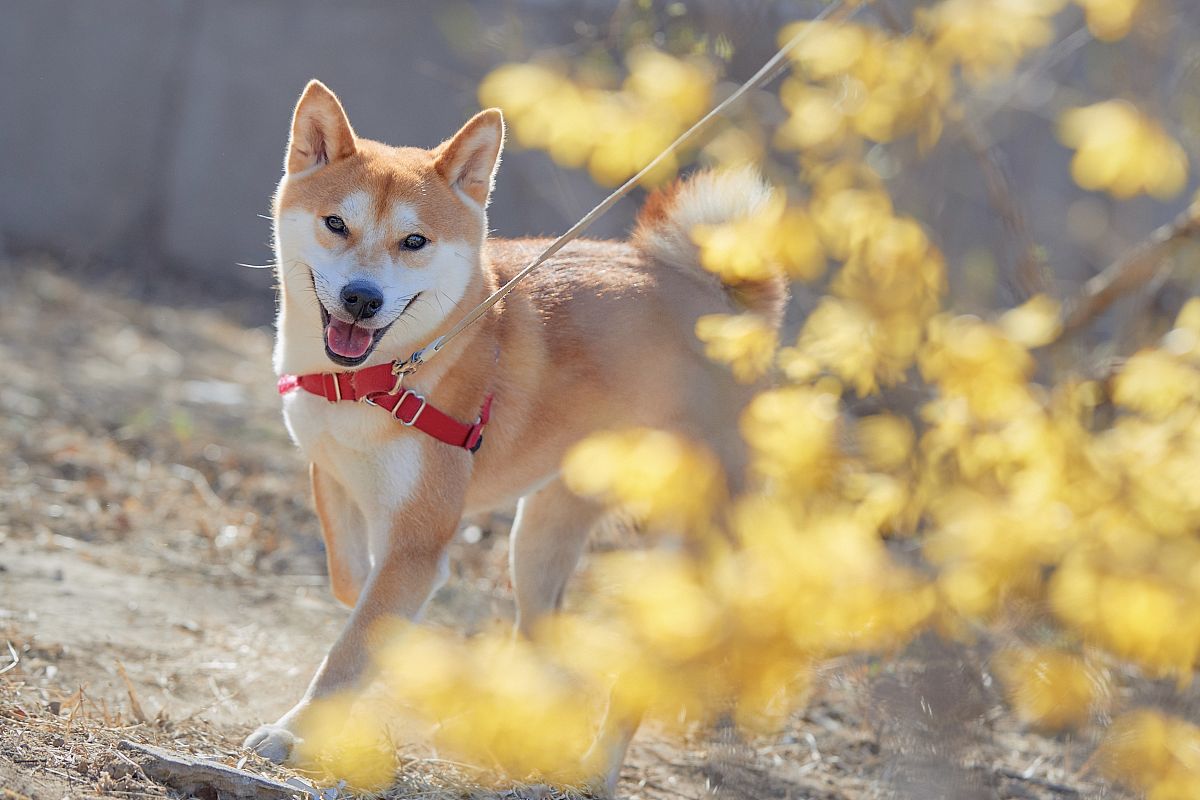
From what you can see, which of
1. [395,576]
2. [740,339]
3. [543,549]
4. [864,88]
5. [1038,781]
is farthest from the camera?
[543,549]

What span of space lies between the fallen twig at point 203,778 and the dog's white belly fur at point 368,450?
0.71 m

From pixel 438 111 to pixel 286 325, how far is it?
4744 millimetres

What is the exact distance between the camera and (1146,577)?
91.8 inches

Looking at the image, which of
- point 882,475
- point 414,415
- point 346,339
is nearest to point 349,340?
point 346,339

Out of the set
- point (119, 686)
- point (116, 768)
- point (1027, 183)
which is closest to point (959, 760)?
point (116, 768)

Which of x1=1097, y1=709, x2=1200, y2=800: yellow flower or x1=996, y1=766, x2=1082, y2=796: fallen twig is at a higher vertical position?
x1=1097, y1=709, x2=1200, y2=800: yellow flower

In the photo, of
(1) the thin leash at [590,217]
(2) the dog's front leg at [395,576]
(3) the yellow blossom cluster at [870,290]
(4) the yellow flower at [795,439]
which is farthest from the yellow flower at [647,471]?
(2) the dog's front leg at [395,576]

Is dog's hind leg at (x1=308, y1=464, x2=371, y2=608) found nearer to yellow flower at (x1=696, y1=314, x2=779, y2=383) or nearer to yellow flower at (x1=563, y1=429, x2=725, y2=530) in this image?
yellow flower at (x1=563, y1=429, x2=725, y2=530)

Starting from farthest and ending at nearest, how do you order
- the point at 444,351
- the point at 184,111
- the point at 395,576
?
1. the point at 184,111
2. the point at 444,351
3. the point at 395,576

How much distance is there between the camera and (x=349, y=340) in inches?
118

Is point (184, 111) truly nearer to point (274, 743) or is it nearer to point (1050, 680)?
point (274, 743)

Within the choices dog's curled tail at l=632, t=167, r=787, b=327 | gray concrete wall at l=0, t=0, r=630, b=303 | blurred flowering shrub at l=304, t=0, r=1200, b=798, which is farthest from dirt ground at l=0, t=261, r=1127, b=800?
gray concrete wall at l=0, t=0, r=630, b=303

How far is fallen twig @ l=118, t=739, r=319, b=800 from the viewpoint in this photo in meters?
2.53

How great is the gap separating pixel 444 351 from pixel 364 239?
0.35m
